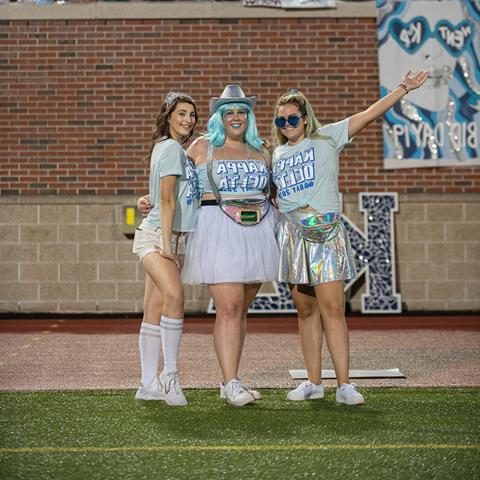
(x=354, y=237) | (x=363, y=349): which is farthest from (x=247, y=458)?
(x=354, y=237)

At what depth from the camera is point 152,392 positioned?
5777 millimetres

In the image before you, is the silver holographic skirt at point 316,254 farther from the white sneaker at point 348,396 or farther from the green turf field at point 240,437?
the green turf field at point 240,437

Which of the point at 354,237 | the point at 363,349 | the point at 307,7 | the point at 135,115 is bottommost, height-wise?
the point at 363,349

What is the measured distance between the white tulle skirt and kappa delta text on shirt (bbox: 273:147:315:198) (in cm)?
26

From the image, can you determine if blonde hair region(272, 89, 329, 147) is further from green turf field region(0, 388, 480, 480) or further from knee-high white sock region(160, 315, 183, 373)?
green turf field region(0, 388, 480, 480)

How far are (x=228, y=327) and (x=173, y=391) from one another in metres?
0.51

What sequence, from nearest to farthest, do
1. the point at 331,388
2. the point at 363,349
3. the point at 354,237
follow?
the point at 331,388, the point at 363,349, the point at 354,237

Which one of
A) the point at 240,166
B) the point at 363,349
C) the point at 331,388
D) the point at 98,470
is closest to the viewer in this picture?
the point at 98,470

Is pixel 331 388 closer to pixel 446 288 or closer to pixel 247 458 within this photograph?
pixel 247 458

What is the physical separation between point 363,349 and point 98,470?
15.3 ft

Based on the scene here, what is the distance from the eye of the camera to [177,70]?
39.2ft

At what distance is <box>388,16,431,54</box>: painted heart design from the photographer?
11922mm

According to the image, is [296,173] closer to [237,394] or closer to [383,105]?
[383,105]

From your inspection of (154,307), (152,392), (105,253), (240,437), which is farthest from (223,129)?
(105,253)
